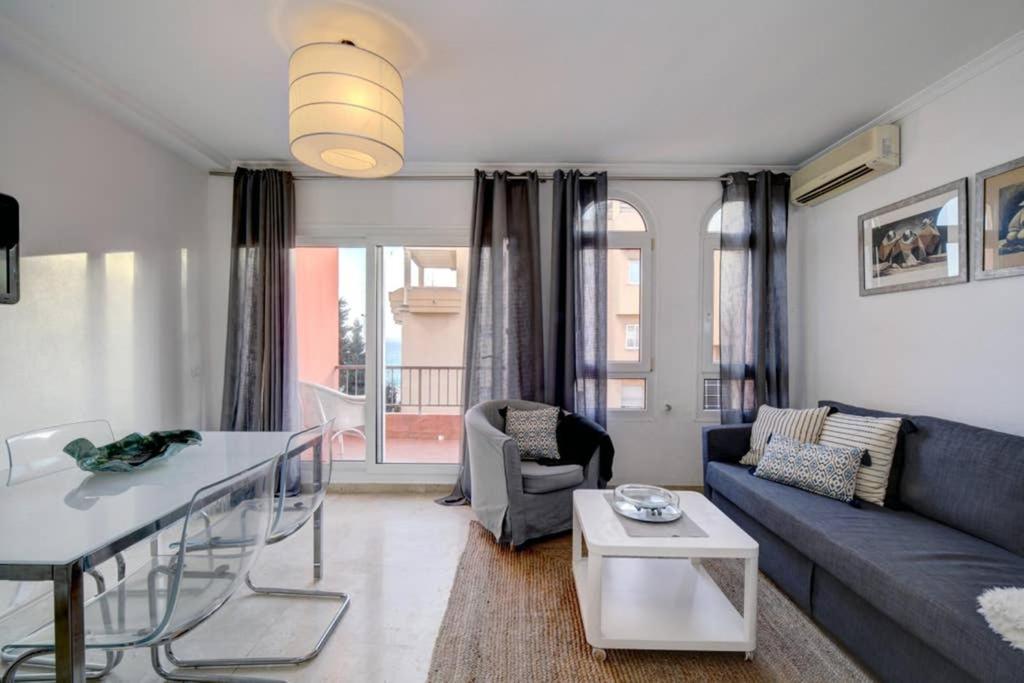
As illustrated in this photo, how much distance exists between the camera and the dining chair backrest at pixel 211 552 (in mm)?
1262

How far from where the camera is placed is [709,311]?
3.66 m

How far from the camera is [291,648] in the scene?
6.01 ft

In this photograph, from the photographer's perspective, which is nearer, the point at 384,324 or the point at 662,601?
the point at 662,601

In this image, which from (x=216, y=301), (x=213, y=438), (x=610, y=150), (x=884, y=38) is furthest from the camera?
(x=216, y=301)

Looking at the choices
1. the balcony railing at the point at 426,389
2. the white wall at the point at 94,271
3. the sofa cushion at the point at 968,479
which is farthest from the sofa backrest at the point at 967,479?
the white wall at the point at 94,271

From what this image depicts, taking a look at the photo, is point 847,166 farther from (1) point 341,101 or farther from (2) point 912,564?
(1) point 341,101

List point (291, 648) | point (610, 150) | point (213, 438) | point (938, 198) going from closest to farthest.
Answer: point (291, 648), point (213, 438), point (938, 198), point (610, 150)

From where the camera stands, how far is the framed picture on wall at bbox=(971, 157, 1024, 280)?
2.07 m

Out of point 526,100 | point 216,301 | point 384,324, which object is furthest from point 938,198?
point 216,301

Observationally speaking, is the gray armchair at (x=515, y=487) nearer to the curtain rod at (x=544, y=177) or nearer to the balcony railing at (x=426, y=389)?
the curtain rod at (x=544, y=177)

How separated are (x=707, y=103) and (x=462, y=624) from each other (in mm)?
3117

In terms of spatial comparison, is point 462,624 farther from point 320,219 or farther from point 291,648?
point 320,219

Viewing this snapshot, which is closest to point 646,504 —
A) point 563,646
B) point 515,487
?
point 563,646

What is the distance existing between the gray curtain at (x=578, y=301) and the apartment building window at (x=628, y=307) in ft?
0.69
